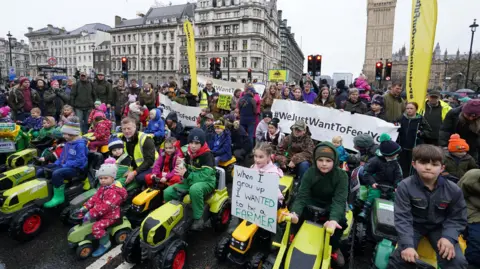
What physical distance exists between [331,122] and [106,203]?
16.3 ft

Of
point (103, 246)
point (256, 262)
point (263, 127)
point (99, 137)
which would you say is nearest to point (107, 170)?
point (103, 246)

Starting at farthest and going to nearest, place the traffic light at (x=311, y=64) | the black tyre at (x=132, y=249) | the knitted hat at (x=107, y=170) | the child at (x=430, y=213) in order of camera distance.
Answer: the traffic light at (x=311, y=64) → the knitted hat at (x=107, y=170) → the black tyre at (x=132, y=249) → the child at (x=430, y=213)

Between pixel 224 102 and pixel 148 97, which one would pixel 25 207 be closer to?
pixel 148 97

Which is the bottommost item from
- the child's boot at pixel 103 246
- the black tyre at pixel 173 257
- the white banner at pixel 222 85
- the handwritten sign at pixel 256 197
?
the child's boot at pixel 103 246

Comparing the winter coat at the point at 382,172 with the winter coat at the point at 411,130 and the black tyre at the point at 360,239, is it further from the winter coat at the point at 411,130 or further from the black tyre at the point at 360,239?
the winter coat at the point at 411,130

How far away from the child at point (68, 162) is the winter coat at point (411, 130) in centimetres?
594

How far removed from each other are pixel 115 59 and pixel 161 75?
16.6 meters

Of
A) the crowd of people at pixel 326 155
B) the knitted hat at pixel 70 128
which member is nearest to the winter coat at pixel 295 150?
the crowd of people at pixel 326 155

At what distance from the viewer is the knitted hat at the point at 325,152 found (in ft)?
10.1

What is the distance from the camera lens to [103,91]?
9.39 m

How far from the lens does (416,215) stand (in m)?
2.62

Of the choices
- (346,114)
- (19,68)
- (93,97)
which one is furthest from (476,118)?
(19,68)

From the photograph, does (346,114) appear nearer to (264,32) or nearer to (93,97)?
(93,97)

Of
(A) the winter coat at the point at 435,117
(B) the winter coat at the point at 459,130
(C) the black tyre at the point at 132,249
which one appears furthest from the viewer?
(A) the winter coat at the point at 435,117
